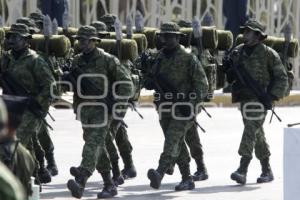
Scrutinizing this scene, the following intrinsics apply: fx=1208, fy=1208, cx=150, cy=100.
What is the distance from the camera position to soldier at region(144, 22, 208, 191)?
38.9 feet

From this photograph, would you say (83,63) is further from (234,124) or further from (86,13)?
(86,13)

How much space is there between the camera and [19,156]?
6.92 m

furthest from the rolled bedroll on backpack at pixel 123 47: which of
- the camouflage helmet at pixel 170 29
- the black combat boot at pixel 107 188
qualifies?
the black combat boot at pixel 107 188

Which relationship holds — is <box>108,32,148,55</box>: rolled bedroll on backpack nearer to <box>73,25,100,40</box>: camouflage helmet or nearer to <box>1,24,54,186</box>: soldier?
<box>73,25,100,40</box>: camouflage helmet

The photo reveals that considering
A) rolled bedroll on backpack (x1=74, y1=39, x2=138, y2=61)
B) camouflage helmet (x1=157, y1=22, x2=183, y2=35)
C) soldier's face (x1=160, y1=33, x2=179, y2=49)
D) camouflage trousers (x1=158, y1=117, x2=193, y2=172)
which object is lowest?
camouflage trousers (x1=158, y1=117, x2=193, y2=172)

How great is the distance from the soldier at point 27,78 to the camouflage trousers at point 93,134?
407 mm

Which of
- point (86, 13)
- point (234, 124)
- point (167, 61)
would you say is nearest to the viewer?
point (167, 61)

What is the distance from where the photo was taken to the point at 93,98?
37.2 feet

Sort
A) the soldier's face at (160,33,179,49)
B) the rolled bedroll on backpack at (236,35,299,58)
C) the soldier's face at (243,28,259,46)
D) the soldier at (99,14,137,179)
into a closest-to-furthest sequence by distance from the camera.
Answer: the soldier's face at (160,33,179,49) < the soldier's face at (243,28,259,46) < the soldier at (99,14,137,179) < the rolled bedroll on backpack at (236,35,299,58)

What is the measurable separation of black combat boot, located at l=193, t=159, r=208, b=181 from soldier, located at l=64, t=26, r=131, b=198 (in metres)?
1.93

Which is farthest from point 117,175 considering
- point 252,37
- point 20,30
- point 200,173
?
point 20,30

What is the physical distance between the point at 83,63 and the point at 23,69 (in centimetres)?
57

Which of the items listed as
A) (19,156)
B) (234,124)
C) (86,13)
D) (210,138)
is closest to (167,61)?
(19,156)

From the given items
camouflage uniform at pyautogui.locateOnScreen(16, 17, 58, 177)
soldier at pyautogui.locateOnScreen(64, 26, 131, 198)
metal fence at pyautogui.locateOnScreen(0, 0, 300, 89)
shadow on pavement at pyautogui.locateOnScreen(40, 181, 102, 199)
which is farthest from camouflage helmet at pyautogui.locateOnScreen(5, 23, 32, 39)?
metal fence at pyautogui.locateOnScreen(0, 0, 300, 89)
